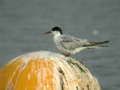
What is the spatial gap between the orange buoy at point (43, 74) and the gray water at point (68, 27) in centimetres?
554

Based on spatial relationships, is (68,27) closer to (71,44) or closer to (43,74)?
(71,44)

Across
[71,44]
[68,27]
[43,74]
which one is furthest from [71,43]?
[68,27]

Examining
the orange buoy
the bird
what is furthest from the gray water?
the orange buoy

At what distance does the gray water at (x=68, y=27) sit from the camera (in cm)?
1477

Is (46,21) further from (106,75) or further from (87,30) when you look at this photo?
(106,75)

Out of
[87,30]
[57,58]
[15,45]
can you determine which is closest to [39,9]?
[87,30]

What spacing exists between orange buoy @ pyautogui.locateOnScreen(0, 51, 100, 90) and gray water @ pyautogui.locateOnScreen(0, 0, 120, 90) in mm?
5536

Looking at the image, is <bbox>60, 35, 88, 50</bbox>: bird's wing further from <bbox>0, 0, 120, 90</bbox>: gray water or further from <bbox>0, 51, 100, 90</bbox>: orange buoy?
<bbox>0, 0, 120, 90</bbox>: gray water

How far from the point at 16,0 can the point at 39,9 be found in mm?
3845

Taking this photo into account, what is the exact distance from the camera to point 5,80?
700 cm

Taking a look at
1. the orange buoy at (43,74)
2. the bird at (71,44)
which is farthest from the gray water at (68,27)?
the orange buoy at (43,74)

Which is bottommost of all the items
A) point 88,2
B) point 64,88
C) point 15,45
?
point 64,88

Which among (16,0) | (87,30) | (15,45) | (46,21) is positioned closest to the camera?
(15,45)

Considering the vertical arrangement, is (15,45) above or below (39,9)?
below
